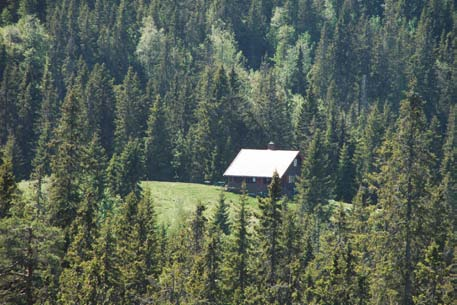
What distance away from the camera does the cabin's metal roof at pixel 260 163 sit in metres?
114

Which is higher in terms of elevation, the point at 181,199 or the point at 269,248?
the point at 181,199

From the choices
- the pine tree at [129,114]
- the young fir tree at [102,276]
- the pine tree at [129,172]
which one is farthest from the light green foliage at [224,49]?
the young fir tree at [102,276]

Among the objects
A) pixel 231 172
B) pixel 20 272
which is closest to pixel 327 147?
pixel 231 172

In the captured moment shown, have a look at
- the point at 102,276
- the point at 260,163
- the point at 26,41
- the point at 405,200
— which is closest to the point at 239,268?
the point at 102,276

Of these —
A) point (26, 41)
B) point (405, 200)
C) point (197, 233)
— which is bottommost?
point (197, 233)

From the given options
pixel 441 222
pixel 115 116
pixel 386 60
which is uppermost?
pixel 386 60

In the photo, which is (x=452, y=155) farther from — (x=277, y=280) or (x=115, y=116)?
(x=277, y=280)

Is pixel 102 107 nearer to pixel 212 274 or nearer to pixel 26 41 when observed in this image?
pixel 26 41

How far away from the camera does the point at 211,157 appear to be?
122688 millimetres

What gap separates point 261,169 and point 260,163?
1.62 metres

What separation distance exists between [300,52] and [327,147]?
67.8 metres

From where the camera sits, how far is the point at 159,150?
12475 centimetres

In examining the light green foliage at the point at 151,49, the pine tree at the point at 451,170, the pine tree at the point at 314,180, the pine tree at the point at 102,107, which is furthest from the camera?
the light green foliage at the point at 151,49

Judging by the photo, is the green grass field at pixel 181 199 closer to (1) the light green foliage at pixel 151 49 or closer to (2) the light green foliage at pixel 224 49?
(1) the light green foliage at pixel 151 49
